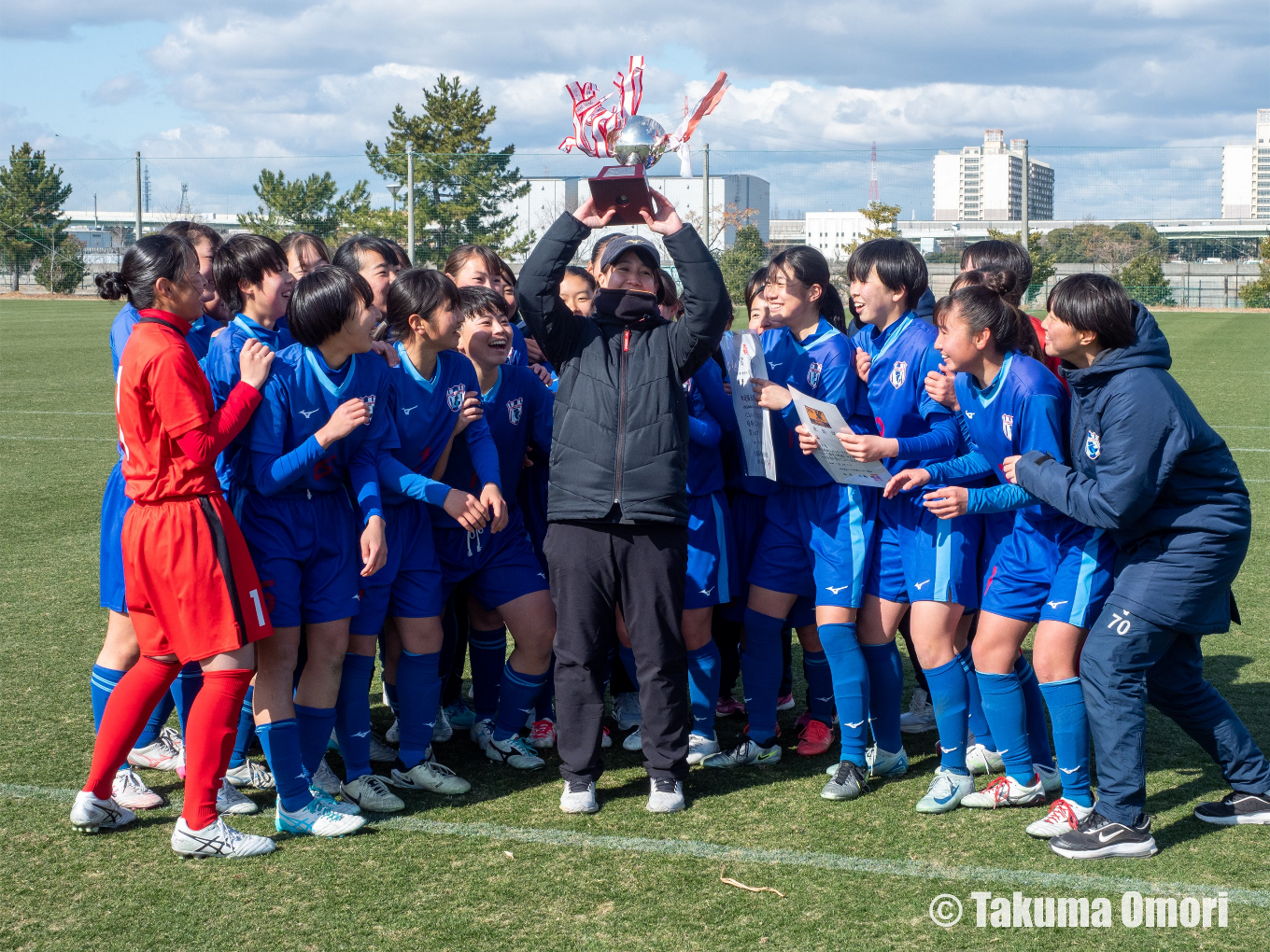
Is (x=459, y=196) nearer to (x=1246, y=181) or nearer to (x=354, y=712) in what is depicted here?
(x=354, y=712)

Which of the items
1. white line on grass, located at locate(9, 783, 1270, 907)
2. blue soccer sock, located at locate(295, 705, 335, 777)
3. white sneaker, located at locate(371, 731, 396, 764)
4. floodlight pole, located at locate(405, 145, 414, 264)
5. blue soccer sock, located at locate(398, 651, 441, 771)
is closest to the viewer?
white line on grass, located at locate(9, 783, 1270, 907)

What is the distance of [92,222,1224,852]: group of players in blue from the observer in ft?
11.1

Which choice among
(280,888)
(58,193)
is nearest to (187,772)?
(280,888)

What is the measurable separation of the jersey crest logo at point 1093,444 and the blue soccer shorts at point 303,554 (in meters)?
2.19

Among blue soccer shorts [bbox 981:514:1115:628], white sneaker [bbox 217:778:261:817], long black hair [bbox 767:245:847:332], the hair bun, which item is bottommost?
white sneaker [bbox 217:778:261:817]

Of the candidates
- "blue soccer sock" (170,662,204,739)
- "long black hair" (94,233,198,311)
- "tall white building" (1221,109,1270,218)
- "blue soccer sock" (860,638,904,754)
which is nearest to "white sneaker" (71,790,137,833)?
"blue soccer sock" (170,662,204,739)

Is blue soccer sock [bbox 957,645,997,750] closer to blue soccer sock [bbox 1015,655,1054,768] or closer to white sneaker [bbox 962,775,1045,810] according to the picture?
blue soccer sock [bbox 1015,655,1054,768]

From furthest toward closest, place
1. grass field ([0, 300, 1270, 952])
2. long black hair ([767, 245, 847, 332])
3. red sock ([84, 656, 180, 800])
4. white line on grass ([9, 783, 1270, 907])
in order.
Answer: long black hair ([767, 245, 847, 332]) < red sock ([84, 656, 180, 800]) < white line on grass ([9, 783, 1270, 907]) < grass field ([0, 300, 1270, 952])

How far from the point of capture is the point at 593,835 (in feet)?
11.2

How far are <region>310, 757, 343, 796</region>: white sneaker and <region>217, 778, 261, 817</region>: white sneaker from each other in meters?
0.20

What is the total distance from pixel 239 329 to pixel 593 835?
193cm

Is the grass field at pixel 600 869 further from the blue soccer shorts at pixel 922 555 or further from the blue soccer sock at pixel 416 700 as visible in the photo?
the blue soccer shorts at pixel 922 555

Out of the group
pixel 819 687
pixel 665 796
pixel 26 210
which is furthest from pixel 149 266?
pixel 26 210

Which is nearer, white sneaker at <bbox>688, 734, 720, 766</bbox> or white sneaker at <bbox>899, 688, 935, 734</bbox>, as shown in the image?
white sneaker at <bbox>688, 734, 720, 766</bbox>
